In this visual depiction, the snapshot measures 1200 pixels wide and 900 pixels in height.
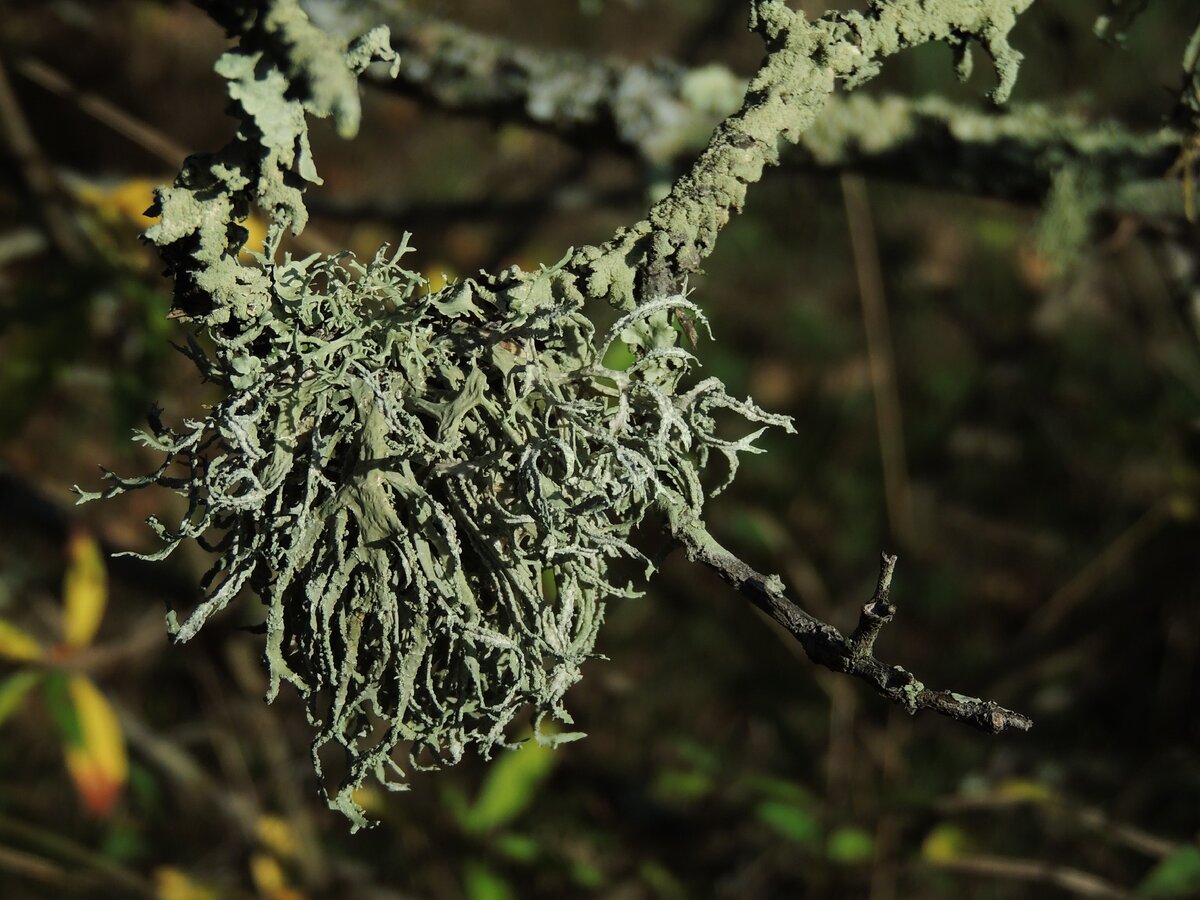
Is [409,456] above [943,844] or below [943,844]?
below

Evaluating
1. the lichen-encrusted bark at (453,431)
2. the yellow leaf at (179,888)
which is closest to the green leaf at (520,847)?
the yellow leaf at (179,888)

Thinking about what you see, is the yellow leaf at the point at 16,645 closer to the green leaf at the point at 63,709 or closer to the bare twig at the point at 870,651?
the green leaf at the point at 63,709

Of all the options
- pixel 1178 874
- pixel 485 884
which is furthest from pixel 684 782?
pixel 1178 874

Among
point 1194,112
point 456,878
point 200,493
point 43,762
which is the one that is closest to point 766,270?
point 456,878

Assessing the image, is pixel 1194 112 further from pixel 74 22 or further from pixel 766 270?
pixel 74 22

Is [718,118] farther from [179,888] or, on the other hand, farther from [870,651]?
[179,888]
